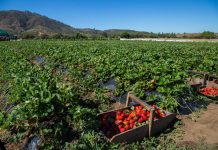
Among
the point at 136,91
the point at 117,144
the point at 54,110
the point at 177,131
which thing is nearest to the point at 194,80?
the point at 136,91

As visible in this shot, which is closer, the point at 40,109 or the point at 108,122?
the point at 40,109

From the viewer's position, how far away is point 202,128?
550 centimetres

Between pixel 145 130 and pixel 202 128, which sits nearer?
pixel 145 130

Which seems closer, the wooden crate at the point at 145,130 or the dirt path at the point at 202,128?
the wooden crate at the point at 145,130

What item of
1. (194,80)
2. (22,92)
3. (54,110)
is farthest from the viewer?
(194,80)

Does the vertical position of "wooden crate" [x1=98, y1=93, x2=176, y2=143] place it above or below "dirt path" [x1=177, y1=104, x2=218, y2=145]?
above

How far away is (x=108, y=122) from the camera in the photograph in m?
5.04

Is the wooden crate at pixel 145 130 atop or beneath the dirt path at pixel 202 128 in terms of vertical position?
atop

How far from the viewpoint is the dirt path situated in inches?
196

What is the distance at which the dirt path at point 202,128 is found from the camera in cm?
497

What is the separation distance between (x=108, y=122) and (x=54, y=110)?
1.29 meters

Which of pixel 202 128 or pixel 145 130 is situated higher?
pixel 145 130

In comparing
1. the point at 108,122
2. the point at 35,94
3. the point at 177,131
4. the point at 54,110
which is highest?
the point at 35,94

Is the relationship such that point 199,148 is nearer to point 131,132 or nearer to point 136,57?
point 131,132
